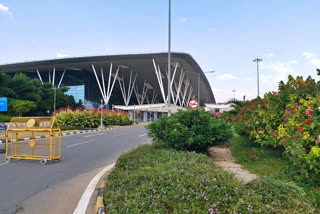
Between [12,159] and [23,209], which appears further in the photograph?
[12,159]

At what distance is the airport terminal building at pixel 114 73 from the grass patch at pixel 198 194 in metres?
44.2

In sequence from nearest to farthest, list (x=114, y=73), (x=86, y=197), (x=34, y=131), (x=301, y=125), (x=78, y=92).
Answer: (x=301, y=125) → (x=86, y=197) → (x=34, y=131) → (x=114, y=73) → (x=78, y=92)

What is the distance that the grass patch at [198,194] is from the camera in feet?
11.3

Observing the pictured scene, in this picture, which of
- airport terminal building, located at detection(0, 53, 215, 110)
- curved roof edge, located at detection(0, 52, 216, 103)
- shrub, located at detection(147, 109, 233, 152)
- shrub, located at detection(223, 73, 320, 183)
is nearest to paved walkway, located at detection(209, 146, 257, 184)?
shrub, located at detection(147, 109, 233, 152)

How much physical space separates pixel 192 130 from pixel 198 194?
3.54m

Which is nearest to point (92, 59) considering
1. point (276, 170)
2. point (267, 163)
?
point (267, 163)

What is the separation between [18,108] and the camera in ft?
132

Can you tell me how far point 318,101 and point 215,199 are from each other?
2033 millimetres

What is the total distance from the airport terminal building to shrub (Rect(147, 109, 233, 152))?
41.6 m

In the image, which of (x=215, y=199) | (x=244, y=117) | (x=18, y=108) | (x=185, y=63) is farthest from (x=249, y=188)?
(x=185, y=63)

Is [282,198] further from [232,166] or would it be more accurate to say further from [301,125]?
[232,166]

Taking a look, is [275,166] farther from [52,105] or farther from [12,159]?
[52,105]

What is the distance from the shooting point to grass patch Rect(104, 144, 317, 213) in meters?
3.44

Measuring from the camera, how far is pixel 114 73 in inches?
2510
